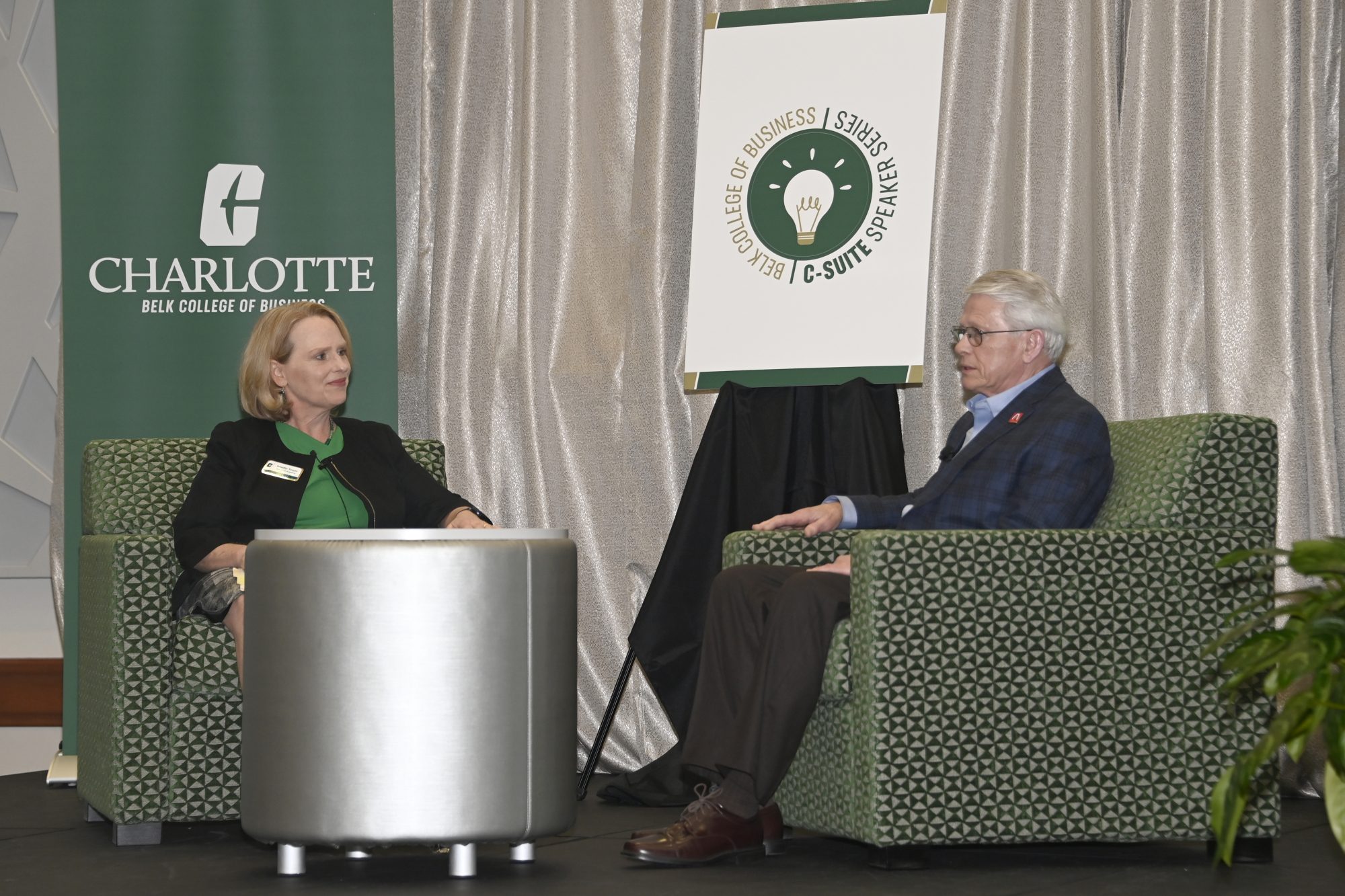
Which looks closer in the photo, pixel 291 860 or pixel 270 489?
pixel 291 860

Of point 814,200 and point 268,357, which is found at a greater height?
point 814,200

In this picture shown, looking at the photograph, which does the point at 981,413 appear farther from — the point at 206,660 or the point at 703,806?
the point at 206,660

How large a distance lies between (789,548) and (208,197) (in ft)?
6.31

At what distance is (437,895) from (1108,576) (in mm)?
1249

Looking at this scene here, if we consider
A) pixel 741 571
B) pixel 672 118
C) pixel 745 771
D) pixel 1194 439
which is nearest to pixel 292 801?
pixel 745 771

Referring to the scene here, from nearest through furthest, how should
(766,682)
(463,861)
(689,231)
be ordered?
1. (463,861)
2. (766,682)
3. (689,231)

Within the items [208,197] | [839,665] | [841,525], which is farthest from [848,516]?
[208,197]

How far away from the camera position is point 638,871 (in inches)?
102

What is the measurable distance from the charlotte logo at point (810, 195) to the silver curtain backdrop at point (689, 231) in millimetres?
204

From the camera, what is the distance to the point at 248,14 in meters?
3.94

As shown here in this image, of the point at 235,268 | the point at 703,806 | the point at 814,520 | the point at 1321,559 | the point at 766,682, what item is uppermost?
the point at 235,268

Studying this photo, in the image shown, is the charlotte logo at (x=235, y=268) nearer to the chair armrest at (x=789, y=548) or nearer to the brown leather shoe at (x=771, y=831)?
the chair armrest at (x=789, y=548)

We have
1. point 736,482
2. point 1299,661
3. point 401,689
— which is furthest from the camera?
point 736,482

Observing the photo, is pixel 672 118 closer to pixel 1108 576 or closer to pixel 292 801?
pixel 1108 576
